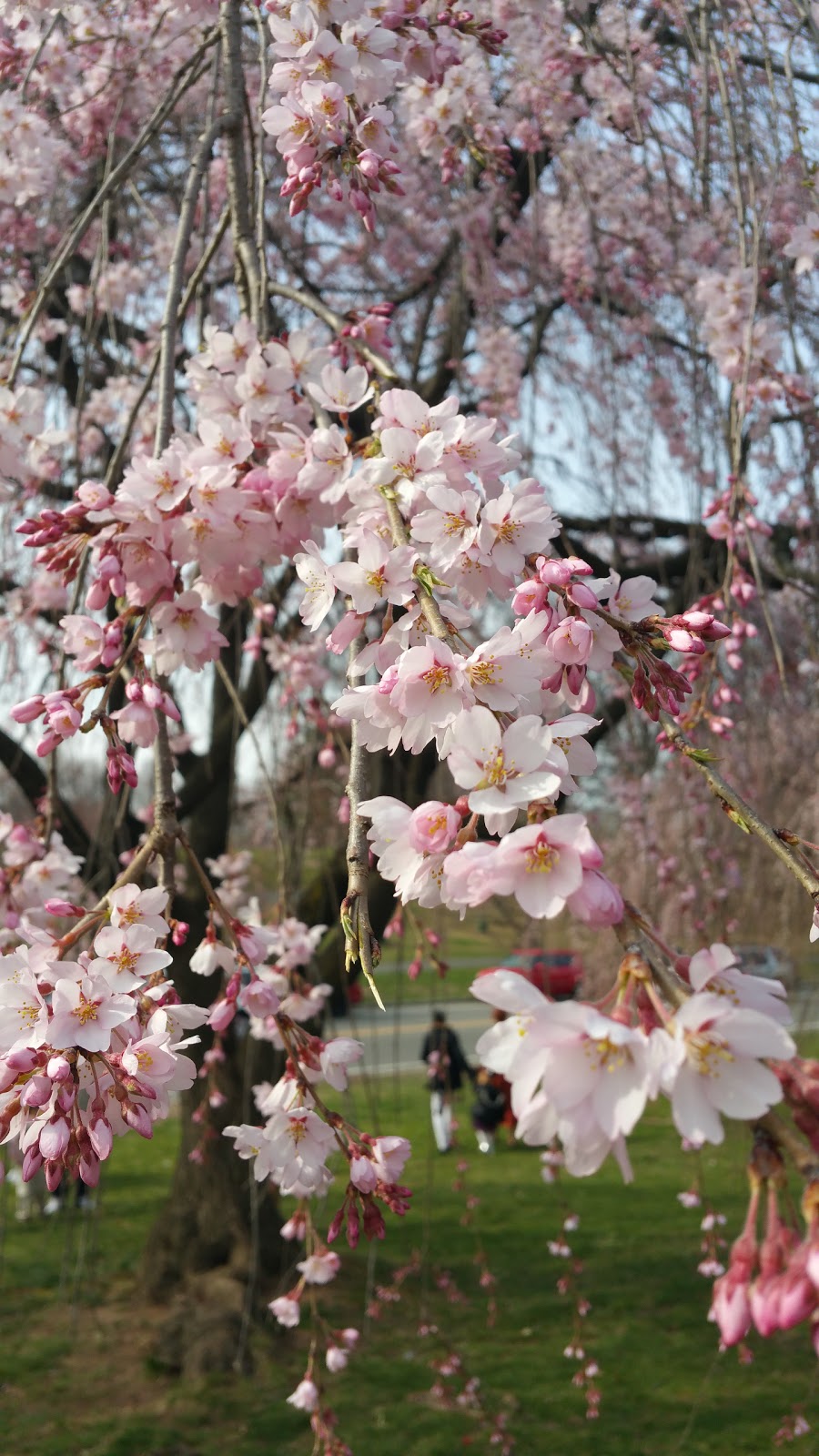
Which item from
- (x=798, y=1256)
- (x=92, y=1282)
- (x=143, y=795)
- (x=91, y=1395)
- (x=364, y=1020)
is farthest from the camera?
(x=364, y=1020)

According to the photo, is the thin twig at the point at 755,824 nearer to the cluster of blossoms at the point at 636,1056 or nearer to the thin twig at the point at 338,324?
the cluster of blossoms at the point at 636,1056

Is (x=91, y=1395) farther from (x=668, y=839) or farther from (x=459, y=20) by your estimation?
(x=459, y=20)

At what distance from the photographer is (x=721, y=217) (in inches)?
140

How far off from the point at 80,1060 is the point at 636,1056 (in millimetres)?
567

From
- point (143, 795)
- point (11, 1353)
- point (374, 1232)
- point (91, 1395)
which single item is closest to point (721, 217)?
point (374, 1232)

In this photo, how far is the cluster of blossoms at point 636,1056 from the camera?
585 millimetres

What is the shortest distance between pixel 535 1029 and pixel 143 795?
5.61 meters

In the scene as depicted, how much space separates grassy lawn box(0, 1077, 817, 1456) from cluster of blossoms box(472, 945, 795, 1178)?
2.04 m

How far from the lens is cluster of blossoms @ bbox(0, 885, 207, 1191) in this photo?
2.97 ft

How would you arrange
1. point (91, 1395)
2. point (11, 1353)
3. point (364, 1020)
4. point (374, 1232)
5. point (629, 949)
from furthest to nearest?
point (364, 1020) < point (11, 1353) < point (91, 1395) < point (374, 1232) < point (629, 949)

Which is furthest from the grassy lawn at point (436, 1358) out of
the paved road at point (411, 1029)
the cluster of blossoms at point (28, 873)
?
the paved road at point (411, 1029)

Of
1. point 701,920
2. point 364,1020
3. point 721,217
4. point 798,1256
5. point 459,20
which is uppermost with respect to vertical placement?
point 721,217

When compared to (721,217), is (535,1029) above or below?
below

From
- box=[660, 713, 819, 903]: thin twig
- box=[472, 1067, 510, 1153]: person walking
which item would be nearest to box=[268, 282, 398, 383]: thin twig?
box=[660, 713, 819, 903]: thin twig
